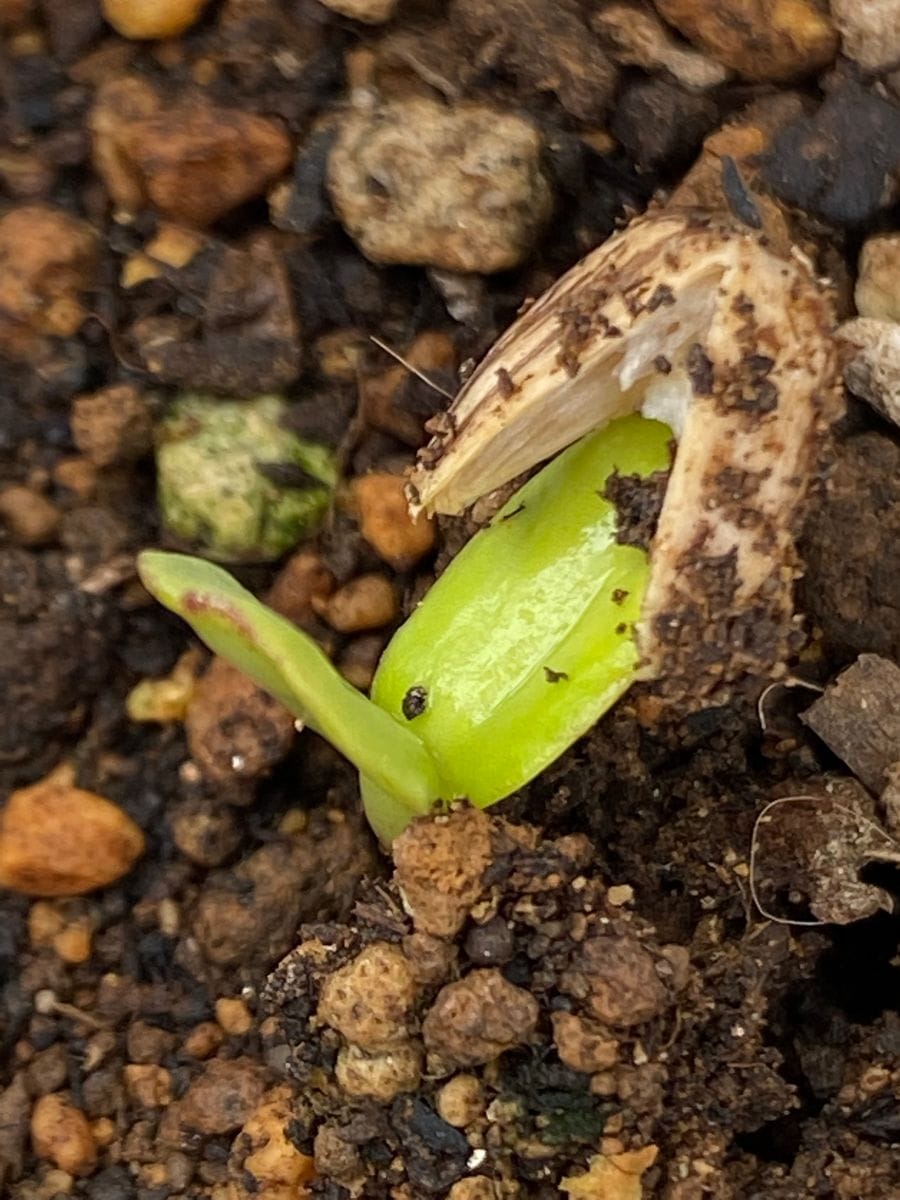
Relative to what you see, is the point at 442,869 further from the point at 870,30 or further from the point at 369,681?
the point at 870,30

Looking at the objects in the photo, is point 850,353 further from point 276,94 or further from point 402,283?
point 276,94

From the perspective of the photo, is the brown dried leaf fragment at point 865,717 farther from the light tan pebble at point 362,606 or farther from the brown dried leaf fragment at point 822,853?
the light tan pebble at point 362,606

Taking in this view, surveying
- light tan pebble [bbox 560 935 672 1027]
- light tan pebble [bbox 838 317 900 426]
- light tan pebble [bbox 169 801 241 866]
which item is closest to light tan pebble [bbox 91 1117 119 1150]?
light tan pebble [bbox 169 801 241 866]

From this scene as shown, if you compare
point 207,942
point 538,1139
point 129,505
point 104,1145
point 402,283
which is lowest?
point 104,1145

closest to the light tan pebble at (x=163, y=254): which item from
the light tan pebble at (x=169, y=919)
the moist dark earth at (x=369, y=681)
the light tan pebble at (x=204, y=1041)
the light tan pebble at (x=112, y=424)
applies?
the moist dark earth at (x=369, y=681)

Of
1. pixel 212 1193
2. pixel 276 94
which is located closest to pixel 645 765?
pixel 212 1193

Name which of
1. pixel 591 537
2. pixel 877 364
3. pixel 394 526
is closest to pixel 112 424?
pixel 394 526

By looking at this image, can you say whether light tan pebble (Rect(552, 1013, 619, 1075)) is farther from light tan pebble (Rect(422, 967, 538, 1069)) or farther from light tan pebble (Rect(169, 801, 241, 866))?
light tan pebble (Rect(169, 801, 241, 866))
